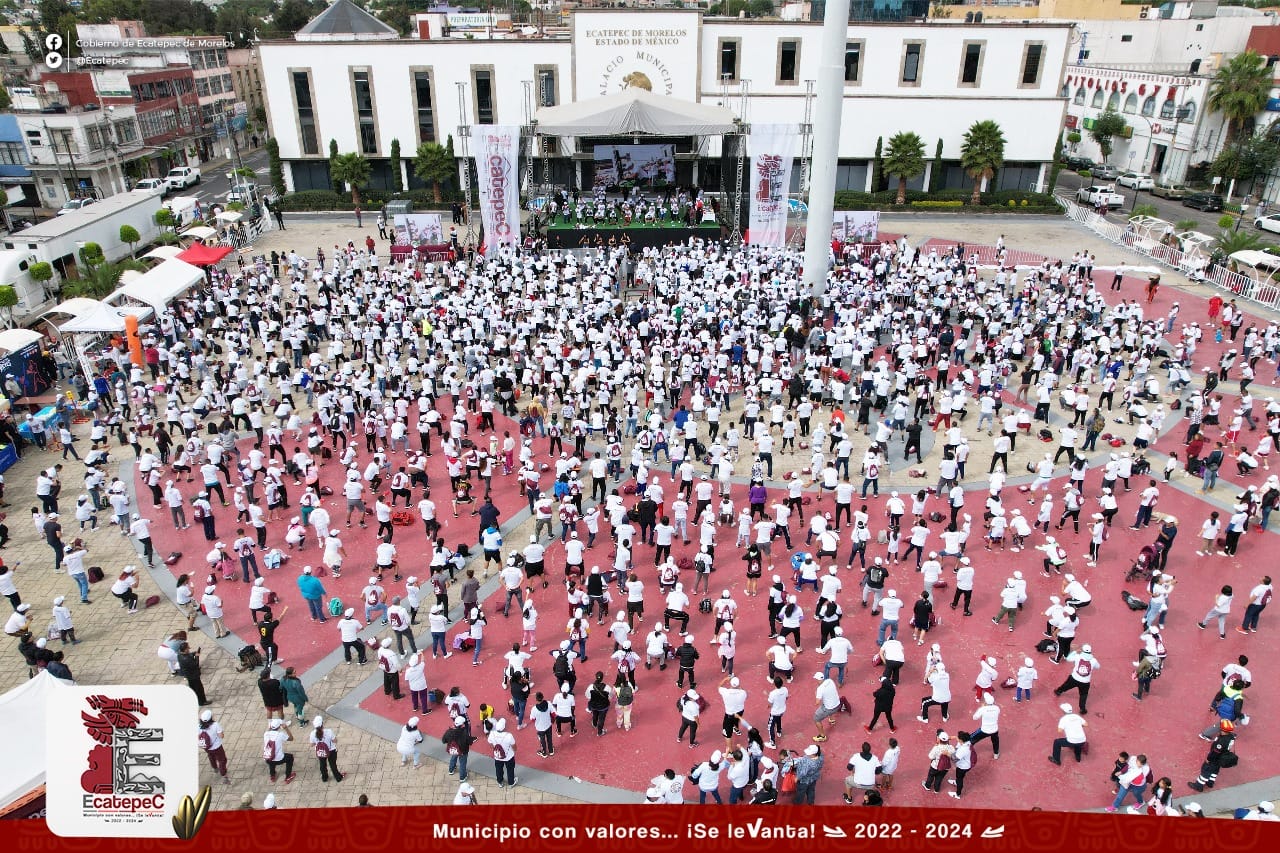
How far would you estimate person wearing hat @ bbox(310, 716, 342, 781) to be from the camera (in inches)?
437

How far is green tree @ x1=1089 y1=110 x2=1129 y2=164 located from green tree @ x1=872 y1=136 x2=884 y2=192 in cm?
2006

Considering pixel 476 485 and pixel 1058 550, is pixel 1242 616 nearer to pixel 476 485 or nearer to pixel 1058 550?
pixel 1058 550

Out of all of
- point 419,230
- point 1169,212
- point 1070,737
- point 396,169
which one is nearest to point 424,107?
point 396,169

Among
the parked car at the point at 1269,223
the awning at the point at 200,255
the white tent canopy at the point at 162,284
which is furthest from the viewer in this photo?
the parked car at the point at 1269,223

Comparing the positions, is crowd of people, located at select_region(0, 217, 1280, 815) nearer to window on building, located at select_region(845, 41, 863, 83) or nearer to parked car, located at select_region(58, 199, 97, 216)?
window on building, located at select_region(845, 41, 863, 83)

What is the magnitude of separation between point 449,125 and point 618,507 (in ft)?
128

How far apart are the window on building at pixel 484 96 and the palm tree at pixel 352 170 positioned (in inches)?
267

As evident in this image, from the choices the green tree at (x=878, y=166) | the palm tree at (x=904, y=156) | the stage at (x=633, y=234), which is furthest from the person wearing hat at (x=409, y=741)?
the green tree at (x=878, y=166)

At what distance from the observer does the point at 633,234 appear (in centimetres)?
3772

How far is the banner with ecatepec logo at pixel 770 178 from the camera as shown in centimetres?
3372

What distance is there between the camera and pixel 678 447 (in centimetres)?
1809

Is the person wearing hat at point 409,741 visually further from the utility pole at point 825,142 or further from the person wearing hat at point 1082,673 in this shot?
the utility pole at point 825,142

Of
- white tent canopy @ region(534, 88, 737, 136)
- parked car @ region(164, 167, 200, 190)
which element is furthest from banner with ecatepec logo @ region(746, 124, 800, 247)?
parked car @ region(164, 167, 200, 190)

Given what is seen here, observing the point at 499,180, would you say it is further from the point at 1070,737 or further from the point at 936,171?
the point at 1070,737
